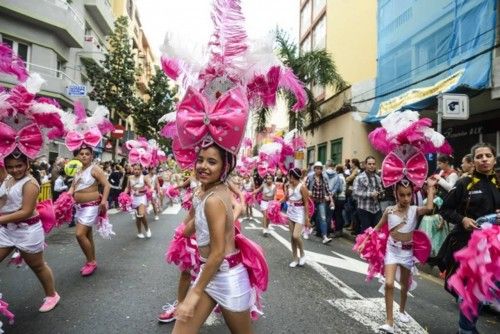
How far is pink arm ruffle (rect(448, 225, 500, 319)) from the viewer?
329cm

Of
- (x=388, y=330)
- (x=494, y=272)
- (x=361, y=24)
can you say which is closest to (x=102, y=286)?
(x=388, y=330)

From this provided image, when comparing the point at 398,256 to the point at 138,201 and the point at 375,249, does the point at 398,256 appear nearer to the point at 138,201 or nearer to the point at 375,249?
the point at 375,249

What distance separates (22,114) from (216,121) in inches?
111

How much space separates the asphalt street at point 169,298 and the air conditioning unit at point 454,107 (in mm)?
2962

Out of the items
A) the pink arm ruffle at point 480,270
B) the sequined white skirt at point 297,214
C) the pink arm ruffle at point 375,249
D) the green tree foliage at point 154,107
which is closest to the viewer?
the pink arm ruffle at point 480,270

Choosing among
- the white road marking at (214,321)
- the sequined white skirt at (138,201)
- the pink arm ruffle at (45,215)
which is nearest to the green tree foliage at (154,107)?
the sequined white skirt at (138,201)

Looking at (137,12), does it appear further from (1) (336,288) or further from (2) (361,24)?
(1) (336,288)

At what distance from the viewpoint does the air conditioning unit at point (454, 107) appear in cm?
785

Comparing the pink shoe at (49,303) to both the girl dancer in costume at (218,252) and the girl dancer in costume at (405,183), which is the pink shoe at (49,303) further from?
the girl dancer in costume at (405,183)

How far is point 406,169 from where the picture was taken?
15.2ft

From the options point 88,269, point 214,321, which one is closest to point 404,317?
point 214,321

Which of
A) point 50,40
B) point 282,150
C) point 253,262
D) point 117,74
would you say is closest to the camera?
point 253,262

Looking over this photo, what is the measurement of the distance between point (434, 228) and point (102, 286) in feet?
17.8

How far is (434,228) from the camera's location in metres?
7.34
